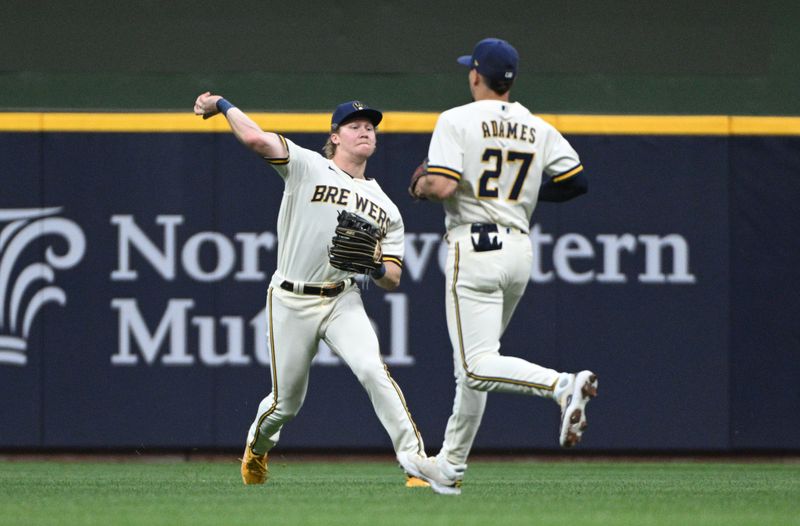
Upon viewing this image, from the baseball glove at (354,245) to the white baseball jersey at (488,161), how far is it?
15.2 inches

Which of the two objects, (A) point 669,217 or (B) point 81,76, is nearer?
(A) point 669,217

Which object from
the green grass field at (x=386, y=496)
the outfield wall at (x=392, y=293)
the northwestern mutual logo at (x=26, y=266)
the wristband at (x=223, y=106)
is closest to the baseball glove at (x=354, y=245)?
the wristband at (x=223, y=106)

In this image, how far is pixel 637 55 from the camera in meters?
10.3

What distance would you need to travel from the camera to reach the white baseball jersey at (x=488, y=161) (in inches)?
222

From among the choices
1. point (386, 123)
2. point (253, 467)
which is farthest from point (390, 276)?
point (386, 123)

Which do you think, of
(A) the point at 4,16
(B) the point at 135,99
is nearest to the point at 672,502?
(B) the point at 135,99

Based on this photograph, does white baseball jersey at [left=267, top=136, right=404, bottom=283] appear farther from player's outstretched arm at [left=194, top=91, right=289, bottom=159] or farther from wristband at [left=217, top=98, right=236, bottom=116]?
wristband at [left=217, top=98, right=236, bottom=116]

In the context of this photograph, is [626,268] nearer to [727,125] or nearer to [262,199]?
[727,125]

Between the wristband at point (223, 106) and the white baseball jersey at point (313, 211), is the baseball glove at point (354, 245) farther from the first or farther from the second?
the wristband at point (223, 106)

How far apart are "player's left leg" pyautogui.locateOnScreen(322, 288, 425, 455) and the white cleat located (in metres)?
0.07

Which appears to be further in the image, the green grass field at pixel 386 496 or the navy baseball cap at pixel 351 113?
the navy baseball cap at pixel 351 113

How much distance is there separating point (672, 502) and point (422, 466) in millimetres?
1027

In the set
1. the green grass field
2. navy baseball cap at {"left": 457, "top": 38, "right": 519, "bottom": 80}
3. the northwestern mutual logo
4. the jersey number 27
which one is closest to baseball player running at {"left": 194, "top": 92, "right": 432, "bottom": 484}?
the green grass field

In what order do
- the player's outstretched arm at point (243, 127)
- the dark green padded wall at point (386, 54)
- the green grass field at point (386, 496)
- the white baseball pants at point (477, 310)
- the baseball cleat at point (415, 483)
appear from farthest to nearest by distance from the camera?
1. the dark green padded wall at point (386, 54)
2. the baseball cleat at point (415, 483)
3. the player's outstretched arm at point (243, 127)
4. the white baseball pants at point (477, 310)
5. the green grass field at point (386, 496)
